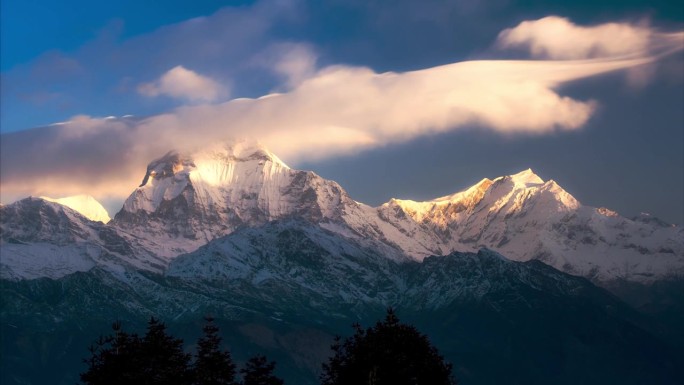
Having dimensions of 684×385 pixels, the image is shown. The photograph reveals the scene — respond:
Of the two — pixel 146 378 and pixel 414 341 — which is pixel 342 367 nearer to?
pixel 414 341

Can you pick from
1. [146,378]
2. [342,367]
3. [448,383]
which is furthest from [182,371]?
[448,383]

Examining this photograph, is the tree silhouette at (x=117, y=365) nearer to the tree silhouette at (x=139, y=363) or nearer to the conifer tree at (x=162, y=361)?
the tree silhouette at (x=139, y=363)

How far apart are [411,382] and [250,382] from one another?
19.0m

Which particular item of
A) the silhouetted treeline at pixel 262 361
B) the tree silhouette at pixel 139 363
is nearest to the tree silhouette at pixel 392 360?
the silhouetted treeline at pixel 262 361

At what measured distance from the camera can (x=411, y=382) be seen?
428 feet

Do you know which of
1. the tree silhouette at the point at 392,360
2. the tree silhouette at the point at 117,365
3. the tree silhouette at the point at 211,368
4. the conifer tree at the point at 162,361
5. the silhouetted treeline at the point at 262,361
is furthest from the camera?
the tree silhouette at the point at 211,368

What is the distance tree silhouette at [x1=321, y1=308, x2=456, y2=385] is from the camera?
428 feet

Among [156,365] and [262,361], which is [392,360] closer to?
[262,361]

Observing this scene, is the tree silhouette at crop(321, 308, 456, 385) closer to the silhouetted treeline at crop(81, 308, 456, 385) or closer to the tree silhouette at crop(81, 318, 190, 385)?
the silhouetted treeline at crop(81, 308, 456, 385)

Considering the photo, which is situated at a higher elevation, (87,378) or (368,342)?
(368,342)

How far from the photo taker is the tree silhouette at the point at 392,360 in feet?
428

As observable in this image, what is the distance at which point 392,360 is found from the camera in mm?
131125

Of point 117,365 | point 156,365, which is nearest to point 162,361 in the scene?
point 156,365

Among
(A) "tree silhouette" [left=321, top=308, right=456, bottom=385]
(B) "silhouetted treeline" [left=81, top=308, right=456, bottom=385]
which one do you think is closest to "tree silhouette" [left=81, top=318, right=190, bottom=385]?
(B) "silhouetted treeline" [left=81, top=308, right=456, bottom=385]
